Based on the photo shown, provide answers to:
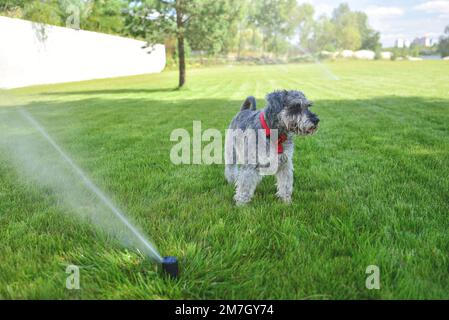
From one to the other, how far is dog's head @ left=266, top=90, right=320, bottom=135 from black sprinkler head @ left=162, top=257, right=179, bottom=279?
267 cm

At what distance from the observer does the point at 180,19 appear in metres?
24.9

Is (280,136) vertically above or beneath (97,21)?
beneath

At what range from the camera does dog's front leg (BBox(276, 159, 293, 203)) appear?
5.03m

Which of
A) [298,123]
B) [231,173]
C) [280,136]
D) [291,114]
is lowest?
[231,173]

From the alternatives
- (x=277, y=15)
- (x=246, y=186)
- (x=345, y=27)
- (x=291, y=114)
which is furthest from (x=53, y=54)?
(x=345, y=27)

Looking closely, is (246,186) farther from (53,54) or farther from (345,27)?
(345,27)

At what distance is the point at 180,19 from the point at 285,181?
2303cm

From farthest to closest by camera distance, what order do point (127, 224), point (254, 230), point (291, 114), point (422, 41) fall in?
point (422, 41), point (291, 114), point (127, 224), point (254, 230)

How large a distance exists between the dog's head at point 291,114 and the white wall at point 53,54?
30.3 meters

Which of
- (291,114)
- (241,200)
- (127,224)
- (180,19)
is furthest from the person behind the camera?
(180,19)

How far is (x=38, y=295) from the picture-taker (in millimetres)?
2848

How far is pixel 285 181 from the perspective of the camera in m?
5.04

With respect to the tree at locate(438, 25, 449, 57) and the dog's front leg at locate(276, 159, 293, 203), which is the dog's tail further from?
the tree at locate(438, 25, 449, 57)

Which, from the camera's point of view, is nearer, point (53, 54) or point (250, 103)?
point (250, 103)
